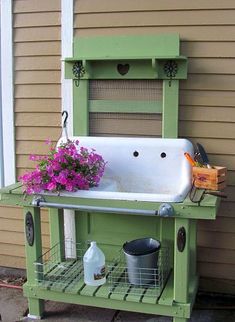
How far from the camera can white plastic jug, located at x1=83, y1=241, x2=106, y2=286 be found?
3059mm

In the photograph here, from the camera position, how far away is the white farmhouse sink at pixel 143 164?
126 inches

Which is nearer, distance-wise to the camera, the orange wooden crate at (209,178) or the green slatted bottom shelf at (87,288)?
the orange wooden crate at (209,178)

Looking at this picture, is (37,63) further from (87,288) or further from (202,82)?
(87,288)

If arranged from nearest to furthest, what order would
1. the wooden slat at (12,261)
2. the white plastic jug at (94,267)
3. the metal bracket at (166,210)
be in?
1. the metal bracket at (166,210)
2. the white plastic jug at (94,267)
3. the wooden slat at (12,261)

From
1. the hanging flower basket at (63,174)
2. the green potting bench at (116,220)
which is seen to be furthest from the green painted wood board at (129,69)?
the hanging flower basket at (63,174)

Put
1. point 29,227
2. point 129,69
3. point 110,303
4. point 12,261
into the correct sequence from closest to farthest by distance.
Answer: point 110,303, point 29,227, point 129,69, point 12,261

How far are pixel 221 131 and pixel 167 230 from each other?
791 millimetres

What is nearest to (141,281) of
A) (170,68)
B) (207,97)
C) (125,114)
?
(125,114)

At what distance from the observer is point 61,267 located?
339 cm

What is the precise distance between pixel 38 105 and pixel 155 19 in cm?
107

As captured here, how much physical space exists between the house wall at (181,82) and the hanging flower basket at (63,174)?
0.49 m

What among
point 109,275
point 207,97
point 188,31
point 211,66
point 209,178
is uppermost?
point 188,31

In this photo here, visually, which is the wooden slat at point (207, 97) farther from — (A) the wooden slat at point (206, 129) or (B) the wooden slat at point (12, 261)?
(B) the wooden slat at point (12, 261)

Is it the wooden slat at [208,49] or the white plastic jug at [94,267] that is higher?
the wooden slat at [208,49]
